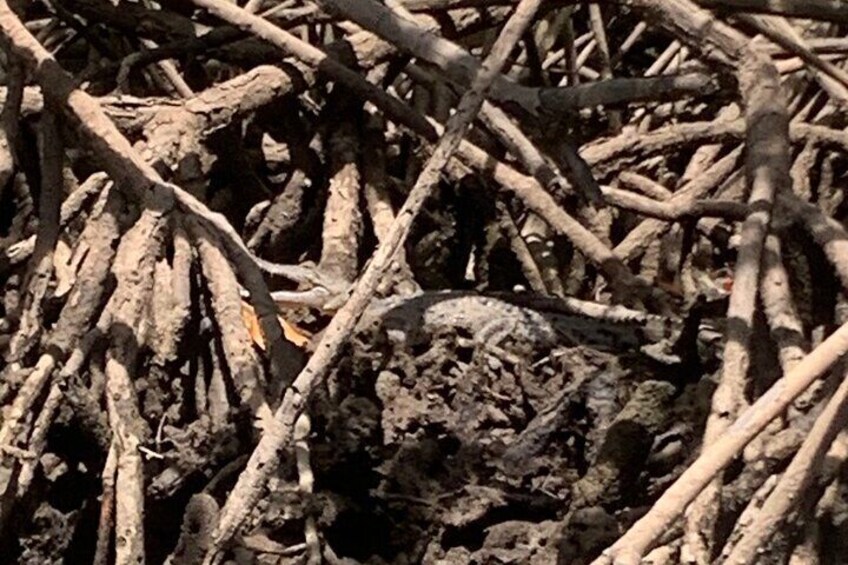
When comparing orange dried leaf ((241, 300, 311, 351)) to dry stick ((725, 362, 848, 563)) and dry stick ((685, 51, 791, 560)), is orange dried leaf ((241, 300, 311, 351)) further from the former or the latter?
dry stick ((725, 362, 848, 563))

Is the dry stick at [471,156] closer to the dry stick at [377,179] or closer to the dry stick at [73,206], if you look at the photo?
the dry stick at [377,179]

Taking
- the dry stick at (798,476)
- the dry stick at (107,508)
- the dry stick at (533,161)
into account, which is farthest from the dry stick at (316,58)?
the dry stick at (798,476)

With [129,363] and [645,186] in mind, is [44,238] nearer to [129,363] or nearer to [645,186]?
[129,363]

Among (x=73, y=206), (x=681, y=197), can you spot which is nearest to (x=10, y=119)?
(x=73, y=206)

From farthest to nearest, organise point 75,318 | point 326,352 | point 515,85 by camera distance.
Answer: point 515,85
point 75,318
point 326,352

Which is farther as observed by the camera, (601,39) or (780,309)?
(601,39)

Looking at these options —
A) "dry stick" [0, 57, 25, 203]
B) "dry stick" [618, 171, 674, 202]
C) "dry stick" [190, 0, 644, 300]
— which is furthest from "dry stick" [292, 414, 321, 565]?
"dry stick" [618, 171, 674, 202]
